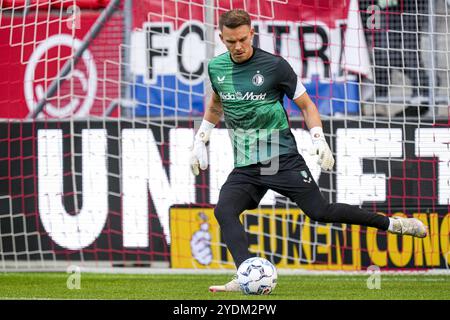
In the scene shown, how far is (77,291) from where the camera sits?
28.7 feet

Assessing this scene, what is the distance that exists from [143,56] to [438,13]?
115 inches

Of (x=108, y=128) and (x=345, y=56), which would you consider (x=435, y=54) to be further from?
(x=108, y=128)

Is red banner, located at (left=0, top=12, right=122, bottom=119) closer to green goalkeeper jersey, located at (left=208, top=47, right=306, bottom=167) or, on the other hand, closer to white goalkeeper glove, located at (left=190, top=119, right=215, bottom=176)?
white goalkeeper glove, located at (left=190, top=119, right=215, bottom=176)

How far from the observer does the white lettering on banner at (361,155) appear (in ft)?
36.8

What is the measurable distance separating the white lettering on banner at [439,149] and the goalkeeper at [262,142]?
118 inches

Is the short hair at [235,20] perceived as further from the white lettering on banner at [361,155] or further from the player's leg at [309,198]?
the white lettering on banner at [361,155]

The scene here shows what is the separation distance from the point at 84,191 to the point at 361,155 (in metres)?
2.66

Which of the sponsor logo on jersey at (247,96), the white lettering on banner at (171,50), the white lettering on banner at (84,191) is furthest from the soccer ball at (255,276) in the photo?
the white lettering on banner at (171,50)

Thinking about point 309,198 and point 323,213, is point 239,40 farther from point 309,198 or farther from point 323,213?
point 323,213

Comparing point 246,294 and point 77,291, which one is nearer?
point 246,294

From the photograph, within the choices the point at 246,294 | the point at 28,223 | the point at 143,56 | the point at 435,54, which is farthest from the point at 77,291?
the point at 435,54

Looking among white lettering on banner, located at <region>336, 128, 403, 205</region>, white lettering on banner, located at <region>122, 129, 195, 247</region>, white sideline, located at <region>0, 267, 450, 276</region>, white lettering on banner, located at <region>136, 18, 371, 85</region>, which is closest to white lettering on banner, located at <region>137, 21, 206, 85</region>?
white lettering on banner, located at <region>136, 18, 371, 85</region>

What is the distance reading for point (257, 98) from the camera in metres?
8.12

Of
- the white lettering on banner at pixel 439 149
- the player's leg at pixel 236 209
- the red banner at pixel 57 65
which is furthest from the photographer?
the red banner at pixel 57 65
